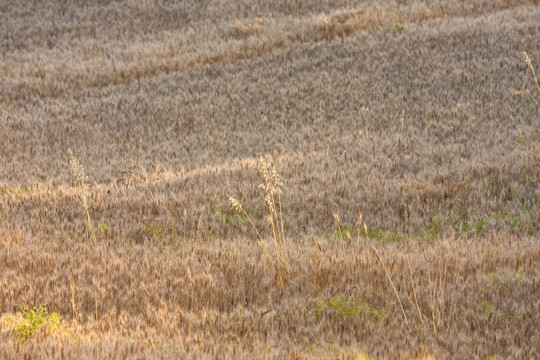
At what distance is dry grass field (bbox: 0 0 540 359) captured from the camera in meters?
4.00

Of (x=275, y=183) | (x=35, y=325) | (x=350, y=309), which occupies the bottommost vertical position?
(x=350, y=309)

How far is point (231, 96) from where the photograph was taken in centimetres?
1422

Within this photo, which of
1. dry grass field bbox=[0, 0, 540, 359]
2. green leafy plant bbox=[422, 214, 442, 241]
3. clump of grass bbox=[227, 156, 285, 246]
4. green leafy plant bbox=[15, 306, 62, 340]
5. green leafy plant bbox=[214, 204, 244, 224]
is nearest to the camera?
green leafy plant bbox=[15, 306, 62, 340]

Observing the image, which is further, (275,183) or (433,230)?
(433,230)

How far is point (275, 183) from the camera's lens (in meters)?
4.75

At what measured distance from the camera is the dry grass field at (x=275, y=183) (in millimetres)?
4000

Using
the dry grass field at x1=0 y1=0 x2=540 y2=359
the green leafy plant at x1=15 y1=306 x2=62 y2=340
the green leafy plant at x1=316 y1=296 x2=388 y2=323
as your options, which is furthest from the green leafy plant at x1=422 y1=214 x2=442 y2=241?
the green leafy plant at x1=15 y1=306 x2=62 y2=340

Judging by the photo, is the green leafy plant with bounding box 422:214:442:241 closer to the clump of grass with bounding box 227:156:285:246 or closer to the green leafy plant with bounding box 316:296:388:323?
the clump of grass with bounding box 227:156:285:246

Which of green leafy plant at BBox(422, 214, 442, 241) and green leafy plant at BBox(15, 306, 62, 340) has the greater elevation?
green leafy plant at BBox(15, 306, 62, 340)

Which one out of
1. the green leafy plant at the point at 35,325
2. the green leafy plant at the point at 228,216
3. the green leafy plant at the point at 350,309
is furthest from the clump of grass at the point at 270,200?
the green leafy plant at the point at 35,325

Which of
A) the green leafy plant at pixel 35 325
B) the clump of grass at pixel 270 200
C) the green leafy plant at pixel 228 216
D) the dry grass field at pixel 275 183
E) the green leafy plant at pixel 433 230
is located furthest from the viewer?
the green leafy plant at pixel 228 216

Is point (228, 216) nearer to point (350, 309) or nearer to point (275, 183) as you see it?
point (275, 183)

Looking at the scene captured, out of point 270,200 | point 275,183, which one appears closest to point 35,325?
point 275,183

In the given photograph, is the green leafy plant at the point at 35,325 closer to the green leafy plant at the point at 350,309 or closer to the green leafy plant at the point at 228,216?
the green leafy plant at the point at 350,309
